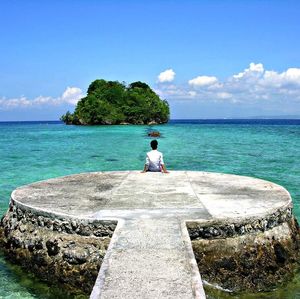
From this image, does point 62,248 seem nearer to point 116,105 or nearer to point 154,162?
point 154,162

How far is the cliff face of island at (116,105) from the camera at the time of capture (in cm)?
9850

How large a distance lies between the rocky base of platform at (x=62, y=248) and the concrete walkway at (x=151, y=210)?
7.7 inches

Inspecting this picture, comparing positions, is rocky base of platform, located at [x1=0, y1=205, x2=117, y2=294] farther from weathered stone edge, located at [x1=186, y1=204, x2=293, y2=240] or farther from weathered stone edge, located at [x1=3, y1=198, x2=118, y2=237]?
Result: weathered stone edge, located at [x1=186, y1=204, x2=293, y2=240]

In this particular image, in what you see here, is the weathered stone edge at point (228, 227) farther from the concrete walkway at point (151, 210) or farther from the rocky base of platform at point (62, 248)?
the rocky base of platform at point (62, 248)

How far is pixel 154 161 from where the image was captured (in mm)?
11406

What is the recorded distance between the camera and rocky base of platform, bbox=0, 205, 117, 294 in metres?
6.54

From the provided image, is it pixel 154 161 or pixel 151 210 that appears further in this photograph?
pixel 154 161

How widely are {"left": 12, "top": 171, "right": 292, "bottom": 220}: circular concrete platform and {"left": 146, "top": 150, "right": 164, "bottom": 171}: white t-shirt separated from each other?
556 mm

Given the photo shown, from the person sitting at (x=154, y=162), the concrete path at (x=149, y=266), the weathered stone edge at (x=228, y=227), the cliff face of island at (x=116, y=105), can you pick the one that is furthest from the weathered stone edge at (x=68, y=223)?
the cliff face of island at (x=116, y=105)

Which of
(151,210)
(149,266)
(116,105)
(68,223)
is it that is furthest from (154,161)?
(116,105)

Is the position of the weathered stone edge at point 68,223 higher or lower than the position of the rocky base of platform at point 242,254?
higher

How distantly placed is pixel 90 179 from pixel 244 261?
4.93 meters

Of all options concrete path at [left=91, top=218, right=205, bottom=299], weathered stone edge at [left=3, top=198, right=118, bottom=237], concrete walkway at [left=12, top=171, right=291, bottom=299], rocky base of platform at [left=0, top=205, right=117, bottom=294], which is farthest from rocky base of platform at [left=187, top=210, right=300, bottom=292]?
rocky base of platform at [left=0, top=205, right=117, bottom=294]

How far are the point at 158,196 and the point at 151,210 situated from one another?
120 centimetres
